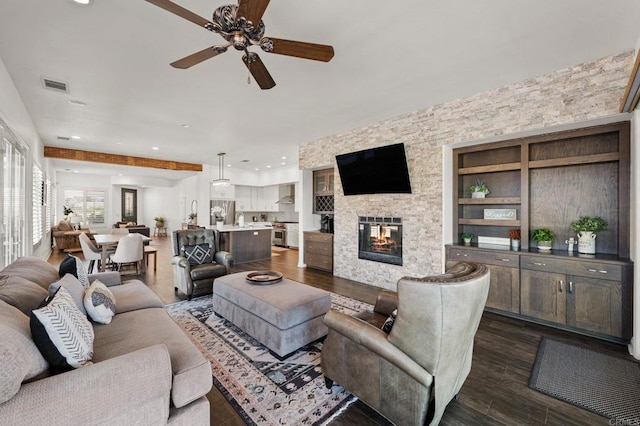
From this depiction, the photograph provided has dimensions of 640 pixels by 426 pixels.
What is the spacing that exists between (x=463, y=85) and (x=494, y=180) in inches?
59.9

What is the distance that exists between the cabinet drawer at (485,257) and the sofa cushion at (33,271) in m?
4.41

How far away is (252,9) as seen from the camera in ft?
5.21

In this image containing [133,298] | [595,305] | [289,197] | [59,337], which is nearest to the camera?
[59,337]

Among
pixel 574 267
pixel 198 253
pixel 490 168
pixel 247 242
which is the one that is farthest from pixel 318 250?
pixel 574 267

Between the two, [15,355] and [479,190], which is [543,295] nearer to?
[479,190]

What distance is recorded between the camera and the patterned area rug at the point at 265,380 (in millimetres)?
1891

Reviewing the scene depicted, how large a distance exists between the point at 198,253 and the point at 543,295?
4787 millimetres

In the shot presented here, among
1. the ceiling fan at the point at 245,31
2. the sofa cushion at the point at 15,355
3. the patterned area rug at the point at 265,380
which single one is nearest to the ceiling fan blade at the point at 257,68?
the ceiling fan at the point at 245,31

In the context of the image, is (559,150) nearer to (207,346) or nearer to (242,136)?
(207,346)

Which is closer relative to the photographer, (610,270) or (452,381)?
(452,381)

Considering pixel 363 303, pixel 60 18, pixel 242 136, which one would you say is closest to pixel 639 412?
pixel 363 303

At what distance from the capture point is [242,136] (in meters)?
5.63

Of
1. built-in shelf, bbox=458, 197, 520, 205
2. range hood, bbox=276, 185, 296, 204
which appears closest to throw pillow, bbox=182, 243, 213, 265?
built-in shelf, bbox=458, 197, 520, 205

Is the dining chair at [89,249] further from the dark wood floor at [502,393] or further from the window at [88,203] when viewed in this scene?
the window at [88,203]
